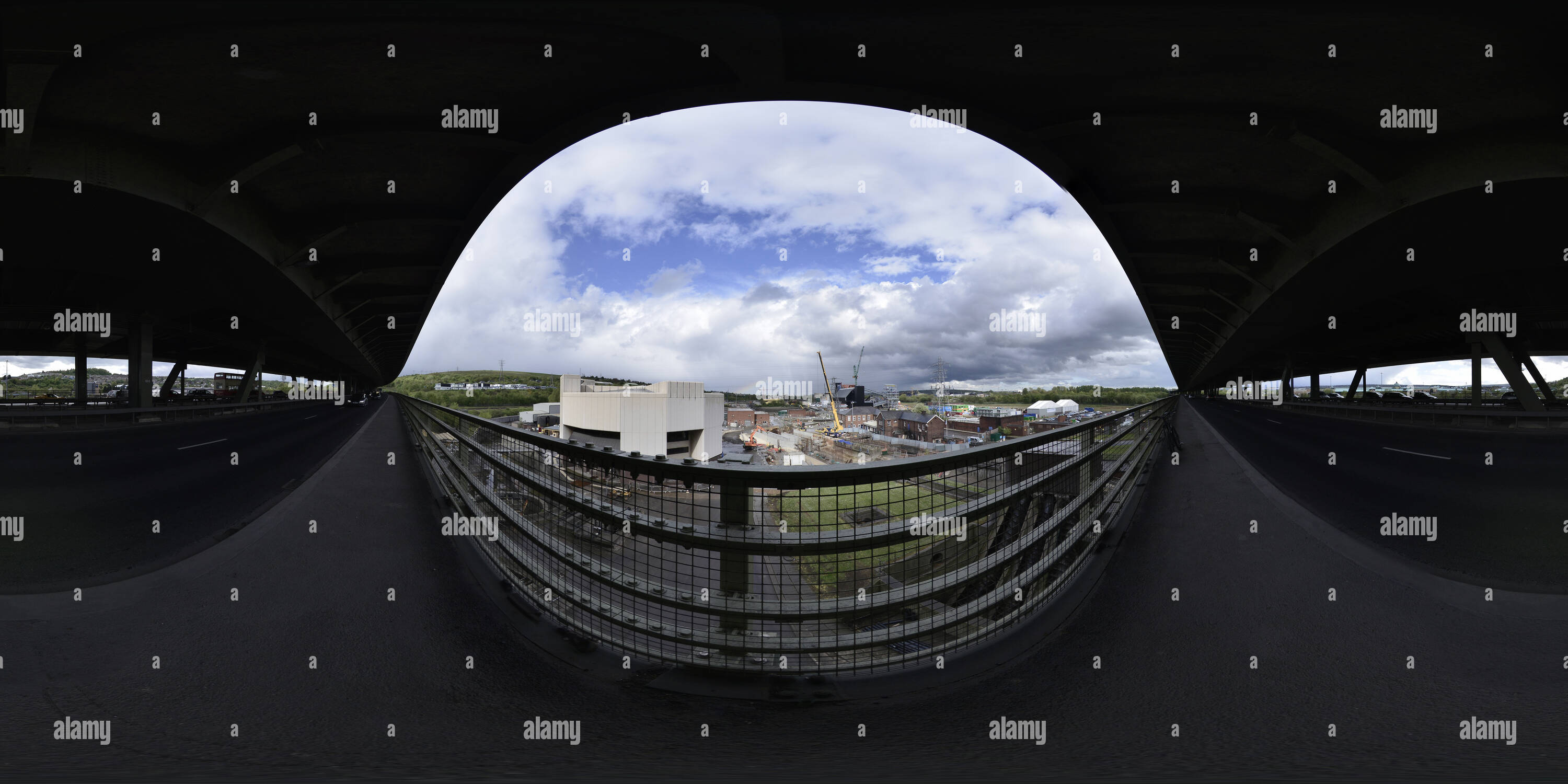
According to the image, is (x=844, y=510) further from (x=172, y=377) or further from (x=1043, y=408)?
(x=172, y=377)

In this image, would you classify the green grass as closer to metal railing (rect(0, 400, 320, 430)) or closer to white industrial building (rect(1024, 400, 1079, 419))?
metal railing (rect(0, 400, 320, 430))

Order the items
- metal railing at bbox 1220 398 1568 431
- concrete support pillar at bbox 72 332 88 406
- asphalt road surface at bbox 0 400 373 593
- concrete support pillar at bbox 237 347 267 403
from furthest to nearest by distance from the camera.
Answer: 1. concrete support pillar at bbox 237 347 267 403
2. concrete support pillar at bbox 72 332 88 406
3. metal railing at bbox 1220 398 1568 431
4. asphalt road surface at bbox 0 400 373 593

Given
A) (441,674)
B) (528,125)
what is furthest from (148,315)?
(441,674)

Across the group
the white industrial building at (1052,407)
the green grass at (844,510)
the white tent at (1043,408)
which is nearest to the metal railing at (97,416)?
the green grass at (844,510)

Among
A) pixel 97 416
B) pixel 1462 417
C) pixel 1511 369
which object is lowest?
pixel 1462 417

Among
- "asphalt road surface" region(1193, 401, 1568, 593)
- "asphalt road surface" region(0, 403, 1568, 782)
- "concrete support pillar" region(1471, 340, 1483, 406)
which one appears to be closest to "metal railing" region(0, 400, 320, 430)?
"asphalt road surface" region(0, 403, 1568, 782)

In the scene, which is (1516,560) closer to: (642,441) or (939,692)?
(939,692)

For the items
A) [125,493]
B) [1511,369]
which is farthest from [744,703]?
[1511,369]
